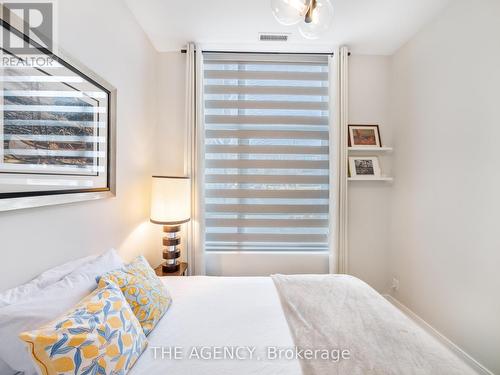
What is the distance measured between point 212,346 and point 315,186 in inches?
73.8

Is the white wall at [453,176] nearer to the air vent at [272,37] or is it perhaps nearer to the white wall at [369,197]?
the white wall at [369,197]

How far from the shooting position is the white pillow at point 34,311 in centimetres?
74

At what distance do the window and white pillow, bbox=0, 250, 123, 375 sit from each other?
151 cm

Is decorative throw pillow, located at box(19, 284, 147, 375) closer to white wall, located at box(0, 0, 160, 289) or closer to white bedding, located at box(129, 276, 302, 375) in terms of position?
white bedding, located at box(129, 276, 302, 375)

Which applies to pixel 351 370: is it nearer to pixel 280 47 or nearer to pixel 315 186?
pixel 315 186

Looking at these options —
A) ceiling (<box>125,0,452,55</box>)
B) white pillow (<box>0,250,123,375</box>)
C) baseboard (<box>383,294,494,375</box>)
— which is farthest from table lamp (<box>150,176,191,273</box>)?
baseboard (<box>383,294,494,375</box>)

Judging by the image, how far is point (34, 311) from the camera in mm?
812

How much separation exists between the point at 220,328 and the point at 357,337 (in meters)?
0.65

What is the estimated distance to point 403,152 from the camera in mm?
2330

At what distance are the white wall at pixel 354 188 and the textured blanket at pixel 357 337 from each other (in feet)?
3.22

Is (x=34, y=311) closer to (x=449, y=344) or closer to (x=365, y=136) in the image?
(x=449, y=344)

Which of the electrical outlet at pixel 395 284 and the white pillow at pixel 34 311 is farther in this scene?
the electrical outlet at pixel 395 284

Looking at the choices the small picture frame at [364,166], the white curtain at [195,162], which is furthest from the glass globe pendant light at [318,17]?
the small picture frame at [364,166]

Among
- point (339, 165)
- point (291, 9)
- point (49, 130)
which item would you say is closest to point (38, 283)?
point (49, 130)
